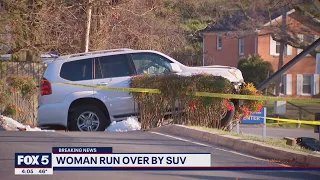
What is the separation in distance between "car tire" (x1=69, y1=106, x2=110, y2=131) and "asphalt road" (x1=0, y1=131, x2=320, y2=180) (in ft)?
5.98

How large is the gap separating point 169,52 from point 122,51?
8.76 m

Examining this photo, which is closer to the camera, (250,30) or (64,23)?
(64,23)

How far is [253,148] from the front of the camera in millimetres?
7828

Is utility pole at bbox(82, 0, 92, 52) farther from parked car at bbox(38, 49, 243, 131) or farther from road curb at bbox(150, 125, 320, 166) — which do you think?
road curb at bbox(150, 125, 320, 166)

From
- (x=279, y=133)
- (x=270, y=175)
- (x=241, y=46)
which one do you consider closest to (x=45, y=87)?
(x=270, y=175)

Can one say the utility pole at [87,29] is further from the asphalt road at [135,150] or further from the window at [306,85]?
the window at [306,85]

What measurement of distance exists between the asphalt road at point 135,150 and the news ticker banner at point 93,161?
63mm

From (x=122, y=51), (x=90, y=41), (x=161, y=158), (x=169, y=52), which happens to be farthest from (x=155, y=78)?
(x=169, y=52)

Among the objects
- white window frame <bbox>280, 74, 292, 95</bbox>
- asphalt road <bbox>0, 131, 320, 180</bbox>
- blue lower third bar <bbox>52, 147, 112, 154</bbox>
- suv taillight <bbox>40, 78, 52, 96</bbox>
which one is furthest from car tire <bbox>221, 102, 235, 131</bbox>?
white window frame <bbox>280, 74, 292, 95</bbox>

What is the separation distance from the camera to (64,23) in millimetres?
18141

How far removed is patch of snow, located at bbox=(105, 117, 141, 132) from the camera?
1083cm

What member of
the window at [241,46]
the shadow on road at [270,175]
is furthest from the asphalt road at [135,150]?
the window at [241,46]

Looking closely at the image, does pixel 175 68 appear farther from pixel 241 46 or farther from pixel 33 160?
pixel 241 46

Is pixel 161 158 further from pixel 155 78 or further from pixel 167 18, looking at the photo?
pixel 167 18
